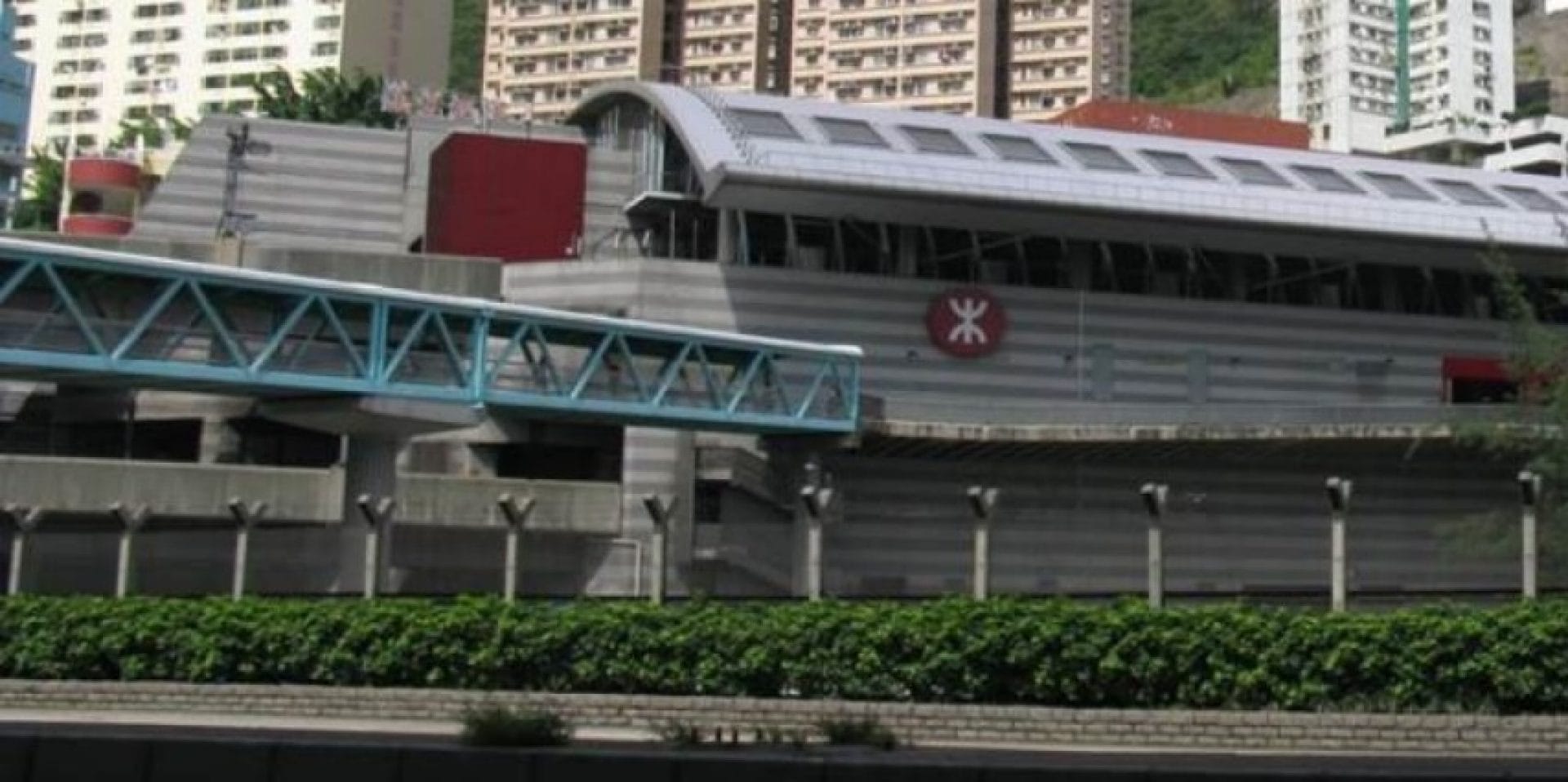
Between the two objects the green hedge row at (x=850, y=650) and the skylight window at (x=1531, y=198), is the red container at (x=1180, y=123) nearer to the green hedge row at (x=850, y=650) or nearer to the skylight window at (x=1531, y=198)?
the skylight window at (x=1531, y=198)

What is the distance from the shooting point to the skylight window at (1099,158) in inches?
2293

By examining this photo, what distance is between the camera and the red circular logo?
55.5 metres

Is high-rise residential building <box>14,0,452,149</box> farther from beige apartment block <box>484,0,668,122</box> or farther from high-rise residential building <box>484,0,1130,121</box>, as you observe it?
high-rise residential building <box>484,0,1130,121</box>

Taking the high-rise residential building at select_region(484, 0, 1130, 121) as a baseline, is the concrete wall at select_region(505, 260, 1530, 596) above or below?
below

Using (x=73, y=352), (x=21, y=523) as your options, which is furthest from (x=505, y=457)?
(x=21, y=523)

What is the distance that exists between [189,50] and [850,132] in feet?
367

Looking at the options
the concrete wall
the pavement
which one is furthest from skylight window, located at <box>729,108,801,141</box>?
the pavement

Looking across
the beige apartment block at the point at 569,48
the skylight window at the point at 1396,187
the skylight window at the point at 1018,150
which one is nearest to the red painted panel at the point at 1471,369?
the skylight window at the point at 1396,187

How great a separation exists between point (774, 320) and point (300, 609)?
87.8ft

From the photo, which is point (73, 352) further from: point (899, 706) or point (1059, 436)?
point (1059, 436)

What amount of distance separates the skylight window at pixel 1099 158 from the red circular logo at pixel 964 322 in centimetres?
667

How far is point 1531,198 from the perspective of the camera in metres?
64.4

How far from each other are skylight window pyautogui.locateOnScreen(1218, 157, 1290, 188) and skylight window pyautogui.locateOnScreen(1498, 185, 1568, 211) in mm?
10547

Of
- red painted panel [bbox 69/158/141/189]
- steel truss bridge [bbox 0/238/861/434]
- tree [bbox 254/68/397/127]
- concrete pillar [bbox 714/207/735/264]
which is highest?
tree [bbox 254/68/397/127]
